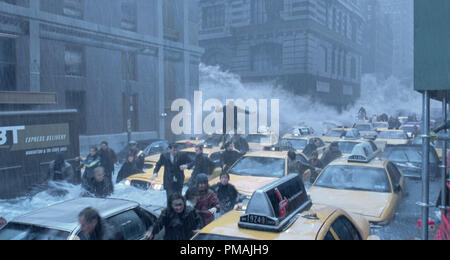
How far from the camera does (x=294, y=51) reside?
3033 centimetres

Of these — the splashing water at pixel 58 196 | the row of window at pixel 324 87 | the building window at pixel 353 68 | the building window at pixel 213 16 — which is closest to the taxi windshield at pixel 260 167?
the splashing water at pixel 58 196

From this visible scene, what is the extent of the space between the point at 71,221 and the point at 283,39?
28.4m

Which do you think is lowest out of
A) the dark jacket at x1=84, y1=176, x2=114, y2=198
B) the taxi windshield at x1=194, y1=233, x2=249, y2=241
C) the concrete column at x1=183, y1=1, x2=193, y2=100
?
the dark jacket at x1=84, y1=176, x2=114, y2=198

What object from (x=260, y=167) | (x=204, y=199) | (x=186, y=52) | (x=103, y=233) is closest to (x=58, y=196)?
(x=260, y=167)

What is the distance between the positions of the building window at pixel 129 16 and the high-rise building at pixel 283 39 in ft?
36.5

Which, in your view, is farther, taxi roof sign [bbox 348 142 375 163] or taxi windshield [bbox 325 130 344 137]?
taxi windshield [bbox 325 130 344 137]

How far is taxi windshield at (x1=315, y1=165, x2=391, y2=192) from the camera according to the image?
22.5 ft

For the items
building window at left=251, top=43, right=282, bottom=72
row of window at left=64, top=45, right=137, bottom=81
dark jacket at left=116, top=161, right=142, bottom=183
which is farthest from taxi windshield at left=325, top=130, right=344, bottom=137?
building window at left=251, top=43, right=282, bottom=72

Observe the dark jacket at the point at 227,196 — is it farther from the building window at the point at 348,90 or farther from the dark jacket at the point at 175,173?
the building window at the point at 348,90

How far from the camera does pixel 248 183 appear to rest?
7801 mm

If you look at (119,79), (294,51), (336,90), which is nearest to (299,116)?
(294,51)

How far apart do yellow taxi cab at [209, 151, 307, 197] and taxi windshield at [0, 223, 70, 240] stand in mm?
4202

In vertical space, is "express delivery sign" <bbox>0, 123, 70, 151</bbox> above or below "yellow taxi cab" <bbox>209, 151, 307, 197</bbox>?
above

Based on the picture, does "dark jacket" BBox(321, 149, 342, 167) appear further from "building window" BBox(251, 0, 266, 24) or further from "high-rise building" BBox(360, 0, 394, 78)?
"high-rise building" BBox(360, 0, 394, 78)
